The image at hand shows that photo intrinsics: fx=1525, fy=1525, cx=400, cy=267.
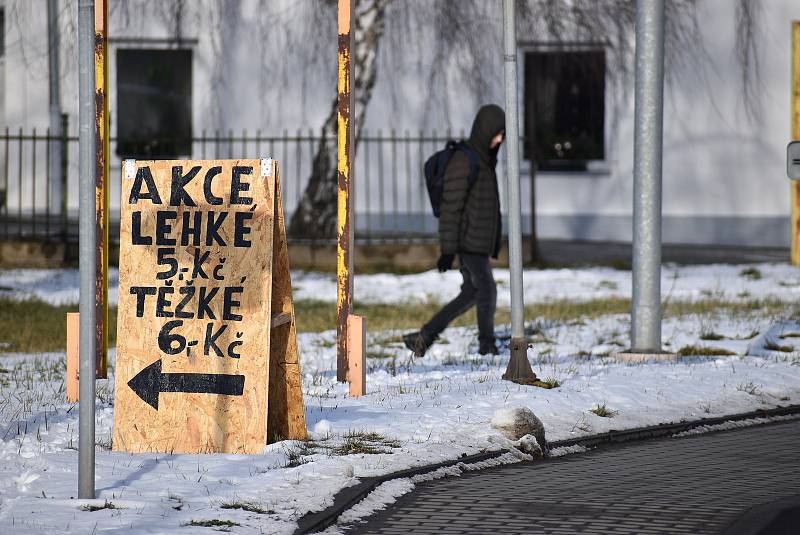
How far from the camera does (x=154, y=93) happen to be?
2516 centimetres

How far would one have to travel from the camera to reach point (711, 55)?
22.7 metres

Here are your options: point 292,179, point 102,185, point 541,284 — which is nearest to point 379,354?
point 102,185

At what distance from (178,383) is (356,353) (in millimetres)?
1682

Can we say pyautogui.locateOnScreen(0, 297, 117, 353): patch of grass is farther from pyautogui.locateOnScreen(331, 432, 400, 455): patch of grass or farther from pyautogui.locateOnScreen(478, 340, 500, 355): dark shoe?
pyautogui.locateOnScreen(331, 432, 400, 455): patch of grass

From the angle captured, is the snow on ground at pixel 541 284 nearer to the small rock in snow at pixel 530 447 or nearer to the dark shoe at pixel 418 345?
the dark shoe at pixel 418 345

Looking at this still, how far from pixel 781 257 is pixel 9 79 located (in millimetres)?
12906

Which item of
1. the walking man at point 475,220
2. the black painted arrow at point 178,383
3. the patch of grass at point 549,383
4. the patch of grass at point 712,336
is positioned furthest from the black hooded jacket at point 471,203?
the black painted arrow at point 178,383

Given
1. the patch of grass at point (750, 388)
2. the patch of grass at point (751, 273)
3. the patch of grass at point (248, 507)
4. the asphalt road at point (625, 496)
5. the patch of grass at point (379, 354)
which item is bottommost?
the asphalt road at point (625, 496)

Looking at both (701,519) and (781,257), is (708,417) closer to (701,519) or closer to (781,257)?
(701,519)

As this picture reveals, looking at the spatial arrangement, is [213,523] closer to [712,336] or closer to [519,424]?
[519,424]

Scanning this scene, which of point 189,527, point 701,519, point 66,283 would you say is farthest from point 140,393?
point 66,283

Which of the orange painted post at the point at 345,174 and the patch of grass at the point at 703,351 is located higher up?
the orange painted post at the point at 345,174

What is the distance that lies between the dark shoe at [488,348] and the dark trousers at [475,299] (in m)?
0.02

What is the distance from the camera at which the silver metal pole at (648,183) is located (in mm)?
11047
